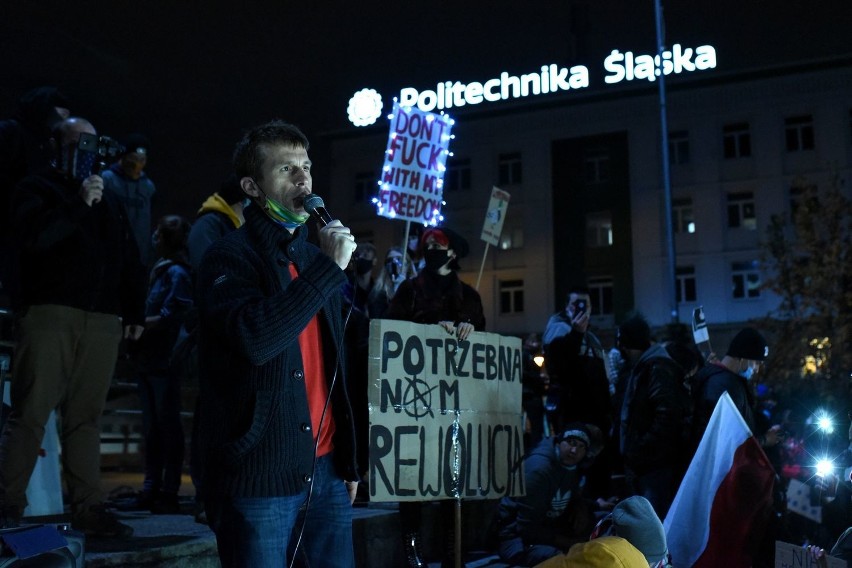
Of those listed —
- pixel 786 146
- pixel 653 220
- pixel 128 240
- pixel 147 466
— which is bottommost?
pixel 147 466

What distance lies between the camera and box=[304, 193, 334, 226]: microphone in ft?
9.07

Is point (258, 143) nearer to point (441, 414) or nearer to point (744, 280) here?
point (441, 414)

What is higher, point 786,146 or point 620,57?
point 620,57

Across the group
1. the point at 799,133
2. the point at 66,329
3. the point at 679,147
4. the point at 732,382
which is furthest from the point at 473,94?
the point at 66,329

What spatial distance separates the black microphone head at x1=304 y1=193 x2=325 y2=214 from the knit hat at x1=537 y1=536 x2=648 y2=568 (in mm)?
1374

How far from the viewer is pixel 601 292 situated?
3891 centimetres

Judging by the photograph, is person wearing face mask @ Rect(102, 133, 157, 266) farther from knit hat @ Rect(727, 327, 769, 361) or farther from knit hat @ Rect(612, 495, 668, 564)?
knit hat @ Rect(727, 327, 769, 361)

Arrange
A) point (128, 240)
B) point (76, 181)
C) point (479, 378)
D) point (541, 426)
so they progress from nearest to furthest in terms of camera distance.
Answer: point (76, 181) → point (128, 240) → point (479, 378) → point (541, 426)

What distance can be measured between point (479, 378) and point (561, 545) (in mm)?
1814

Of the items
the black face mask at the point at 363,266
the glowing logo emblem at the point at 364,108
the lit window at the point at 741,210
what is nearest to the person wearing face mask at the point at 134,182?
the black face mask at the point at 363,266

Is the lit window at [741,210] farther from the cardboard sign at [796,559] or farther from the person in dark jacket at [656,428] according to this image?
the cardboard sign at [796,559]

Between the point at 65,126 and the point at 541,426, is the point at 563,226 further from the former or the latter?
the point at 65,126

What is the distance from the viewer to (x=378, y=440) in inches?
208

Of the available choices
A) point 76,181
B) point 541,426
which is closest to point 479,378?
point 76,181
